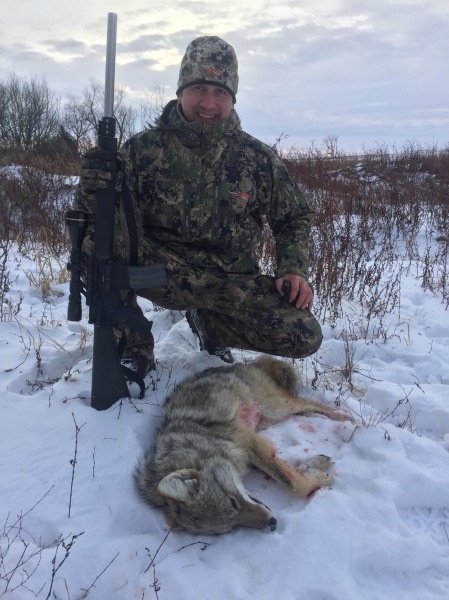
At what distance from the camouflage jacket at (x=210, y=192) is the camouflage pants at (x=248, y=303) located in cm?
14

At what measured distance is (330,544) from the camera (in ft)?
6.95

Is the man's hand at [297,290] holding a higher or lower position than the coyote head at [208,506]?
higher

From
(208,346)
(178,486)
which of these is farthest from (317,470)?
(208,346)

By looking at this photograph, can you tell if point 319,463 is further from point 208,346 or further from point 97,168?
point 97,168

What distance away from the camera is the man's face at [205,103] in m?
Result: 3.44

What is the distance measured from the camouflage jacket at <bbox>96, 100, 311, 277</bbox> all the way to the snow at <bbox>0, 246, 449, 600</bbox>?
0.91m

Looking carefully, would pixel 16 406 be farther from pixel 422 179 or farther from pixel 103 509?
pixel 422 179

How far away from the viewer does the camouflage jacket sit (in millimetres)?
3467

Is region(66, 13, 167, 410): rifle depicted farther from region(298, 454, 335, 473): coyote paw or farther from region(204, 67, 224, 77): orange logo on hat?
region(298, 454, 335, 473): coyote paw

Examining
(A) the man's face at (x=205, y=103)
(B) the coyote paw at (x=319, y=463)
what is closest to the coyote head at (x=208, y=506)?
(B) the coyote paw at (x=319, y=463)

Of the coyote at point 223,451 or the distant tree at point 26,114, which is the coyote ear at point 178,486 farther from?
the distant tree at point 26,114

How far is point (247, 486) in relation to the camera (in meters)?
2.66

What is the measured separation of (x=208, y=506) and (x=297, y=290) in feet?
5.41

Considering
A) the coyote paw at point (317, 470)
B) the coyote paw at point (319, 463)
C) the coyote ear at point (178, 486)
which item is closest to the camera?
the coyote ear at point (178, 486)
